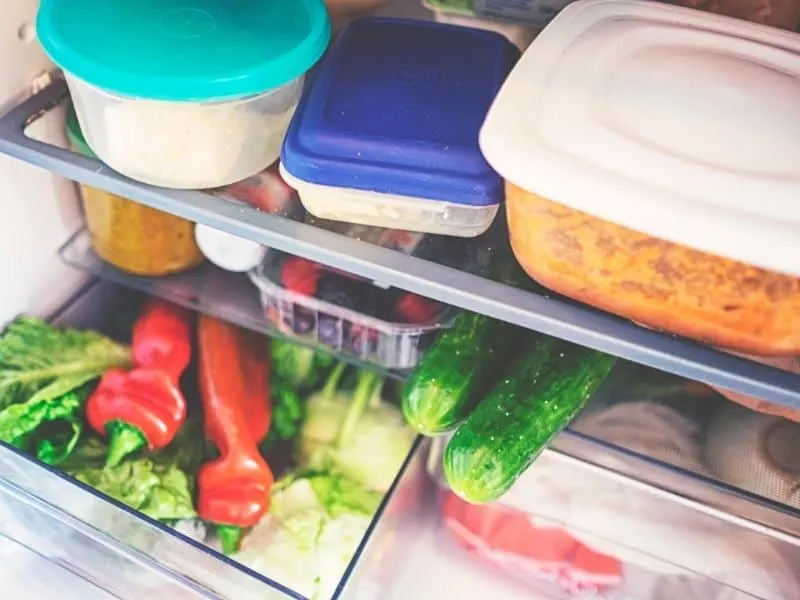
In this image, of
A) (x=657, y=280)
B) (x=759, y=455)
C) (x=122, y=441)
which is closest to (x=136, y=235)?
(x=122, y=441)

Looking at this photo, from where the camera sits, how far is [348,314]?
97 centimetres

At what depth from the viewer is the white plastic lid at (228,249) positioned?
986 mm

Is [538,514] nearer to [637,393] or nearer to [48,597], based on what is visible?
[637,393]

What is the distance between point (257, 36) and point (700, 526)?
2.04 feet

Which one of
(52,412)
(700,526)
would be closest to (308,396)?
(52,412)

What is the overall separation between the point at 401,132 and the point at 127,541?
47cm

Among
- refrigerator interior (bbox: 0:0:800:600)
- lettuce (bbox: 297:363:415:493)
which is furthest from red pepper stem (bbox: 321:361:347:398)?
refrigerator interior (bbox: 0:0:800:600)

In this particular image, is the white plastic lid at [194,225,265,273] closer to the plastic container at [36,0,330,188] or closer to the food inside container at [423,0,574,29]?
the plastic container at [36,0,330,188]

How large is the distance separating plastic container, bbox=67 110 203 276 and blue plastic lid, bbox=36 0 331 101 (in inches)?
8.3

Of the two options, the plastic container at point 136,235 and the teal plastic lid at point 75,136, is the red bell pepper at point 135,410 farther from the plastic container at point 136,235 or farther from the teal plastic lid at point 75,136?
the teal plastic lid at point 75,136

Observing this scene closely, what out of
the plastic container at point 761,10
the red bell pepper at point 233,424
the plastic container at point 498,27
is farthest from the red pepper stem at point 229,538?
the plastic container at point 761,10

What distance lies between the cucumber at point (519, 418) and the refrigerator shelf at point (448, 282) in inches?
4.0

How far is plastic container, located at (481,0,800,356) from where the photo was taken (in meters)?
0.62

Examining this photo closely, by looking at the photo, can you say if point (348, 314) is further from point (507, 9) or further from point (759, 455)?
point (759, 455)
